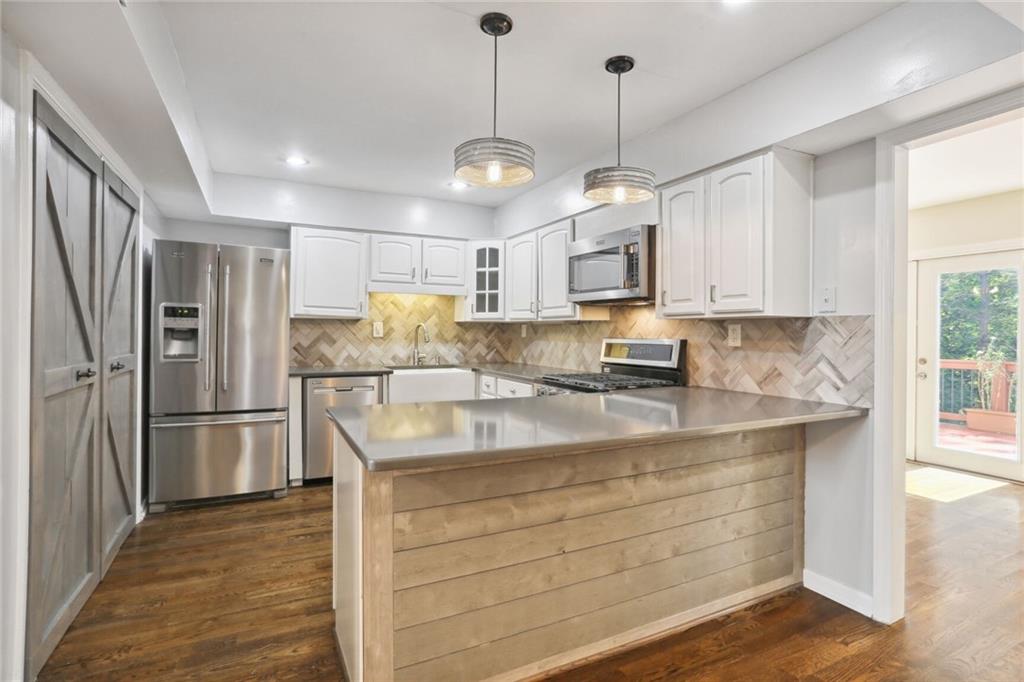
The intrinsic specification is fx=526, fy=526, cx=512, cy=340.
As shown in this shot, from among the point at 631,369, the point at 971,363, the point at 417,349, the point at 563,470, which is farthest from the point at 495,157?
the point at 971,363

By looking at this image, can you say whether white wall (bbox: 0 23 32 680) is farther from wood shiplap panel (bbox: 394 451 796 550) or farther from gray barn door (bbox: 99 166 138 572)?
wood shiplap panel (bbox: 394 451 796 550)

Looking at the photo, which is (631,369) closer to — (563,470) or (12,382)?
(563,470)

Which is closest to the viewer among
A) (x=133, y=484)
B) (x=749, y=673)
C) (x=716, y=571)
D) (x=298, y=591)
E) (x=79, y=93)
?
(x=749, y=673)

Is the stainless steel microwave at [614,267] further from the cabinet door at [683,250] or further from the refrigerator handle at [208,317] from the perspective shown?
the refrigerator handle at [208,317]

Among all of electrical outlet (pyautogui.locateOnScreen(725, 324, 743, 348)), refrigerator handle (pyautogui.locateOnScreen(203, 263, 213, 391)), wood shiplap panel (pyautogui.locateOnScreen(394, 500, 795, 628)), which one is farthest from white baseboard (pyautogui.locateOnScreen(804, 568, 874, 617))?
refrigerator handle (pyautogui.locateOnScreen(203, 263, 213, 391))

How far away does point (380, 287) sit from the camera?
4676 millimetres

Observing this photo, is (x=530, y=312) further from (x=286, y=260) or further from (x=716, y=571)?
(x=716, y=571)

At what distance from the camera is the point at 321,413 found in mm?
4219

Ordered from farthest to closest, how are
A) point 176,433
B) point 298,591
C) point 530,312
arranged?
1. point 530,312
2. point 176,433
3. point 298,591

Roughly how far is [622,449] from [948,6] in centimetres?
191

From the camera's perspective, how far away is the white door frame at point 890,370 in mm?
2256

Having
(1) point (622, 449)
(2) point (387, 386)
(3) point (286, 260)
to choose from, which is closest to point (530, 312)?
(2) point (387, 386)

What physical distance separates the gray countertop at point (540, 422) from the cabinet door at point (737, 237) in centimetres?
53

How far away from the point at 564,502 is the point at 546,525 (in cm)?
10
